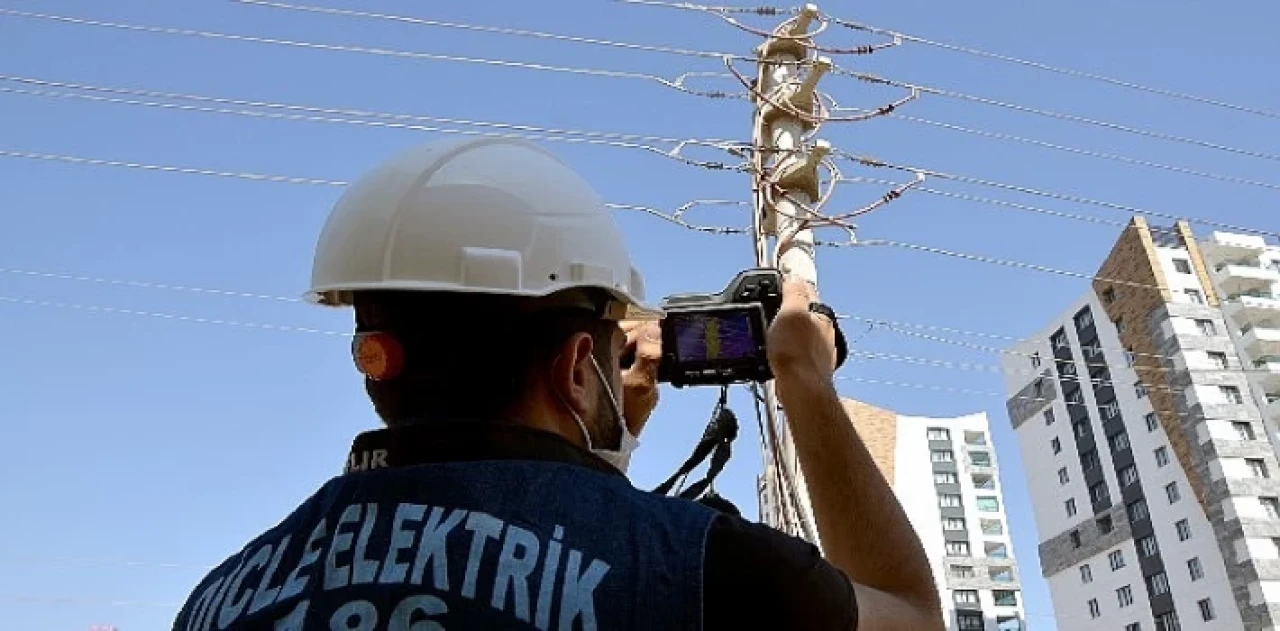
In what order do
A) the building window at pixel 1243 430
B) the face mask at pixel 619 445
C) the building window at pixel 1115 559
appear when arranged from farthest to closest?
1. the building window at pixel 1115 559
2. the building window at pixel 1243 430
3. the face mask at pixel 619 445

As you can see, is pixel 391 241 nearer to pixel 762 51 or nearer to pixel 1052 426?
pixel 762 51

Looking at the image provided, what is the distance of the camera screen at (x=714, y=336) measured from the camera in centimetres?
175

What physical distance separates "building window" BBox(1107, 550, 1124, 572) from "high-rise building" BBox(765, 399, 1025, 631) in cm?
1630

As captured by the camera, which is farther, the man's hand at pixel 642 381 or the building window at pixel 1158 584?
the building window at pixel 1158 584

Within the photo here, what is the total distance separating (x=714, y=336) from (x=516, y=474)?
2.57 feet

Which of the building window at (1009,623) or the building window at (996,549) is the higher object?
the building window at (996,549)

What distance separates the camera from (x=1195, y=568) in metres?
48.2

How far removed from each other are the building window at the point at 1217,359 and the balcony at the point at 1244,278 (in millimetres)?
3987

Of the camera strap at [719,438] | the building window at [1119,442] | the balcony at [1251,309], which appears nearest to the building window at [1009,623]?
the building window at [1119,442]

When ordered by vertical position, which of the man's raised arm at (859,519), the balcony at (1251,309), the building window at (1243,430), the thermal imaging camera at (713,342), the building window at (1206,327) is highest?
the balcony at (1251,309)

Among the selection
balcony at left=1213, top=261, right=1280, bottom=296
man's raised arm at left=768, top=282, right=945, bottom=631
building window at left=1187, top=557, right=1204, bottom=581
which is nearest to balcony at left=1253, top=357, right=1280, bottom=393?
balcony at left=1213, top=261, right=1280, bottom=296

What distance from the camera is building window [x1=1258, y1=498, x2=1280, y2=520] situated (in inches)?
1860

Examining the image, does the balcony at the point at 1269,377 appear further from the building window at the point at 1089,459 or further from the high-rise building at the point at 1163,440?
the building window at the point at 1089,459

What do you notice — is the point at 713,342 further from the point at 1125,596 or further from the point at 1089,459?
the point at 1089,459
